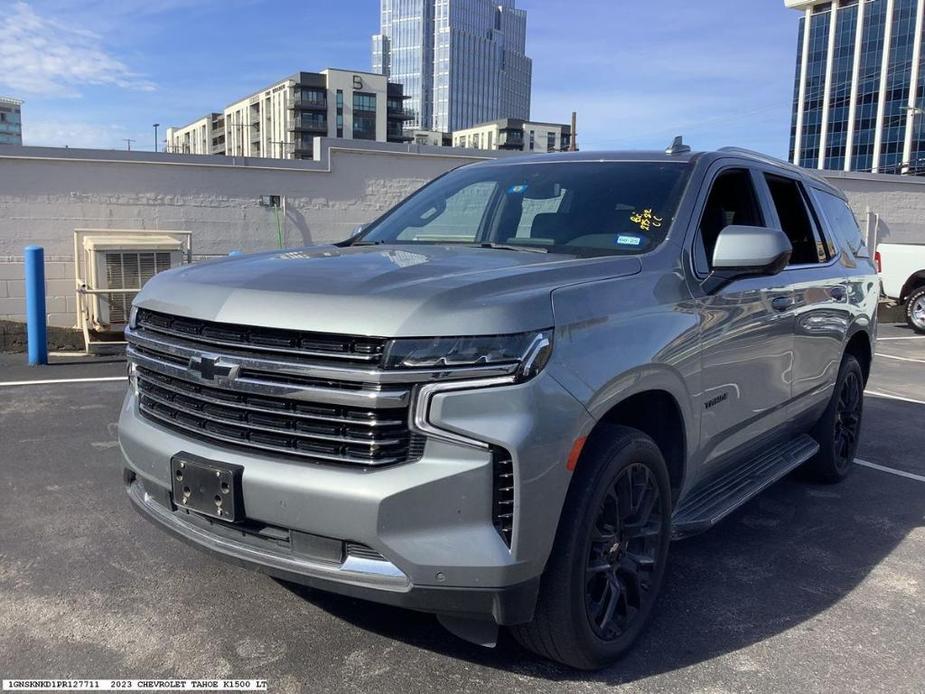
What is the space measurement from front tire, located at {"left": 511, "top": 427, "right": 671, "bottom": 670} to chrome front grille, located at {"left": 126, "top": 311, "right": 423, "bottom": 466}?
0.62 m

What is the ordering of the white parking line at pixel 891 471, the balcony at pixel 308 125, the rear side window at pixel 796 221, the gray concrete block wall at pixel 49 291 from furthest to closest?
the balcony at pixel 308 125 → the gray concrete block wall at pixel 49 291 → the white parking line at pixel 891 471 → the rear side window at pixel 796 221

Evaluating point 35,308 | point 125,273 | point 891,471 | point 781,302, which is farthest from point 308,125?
point 781,302

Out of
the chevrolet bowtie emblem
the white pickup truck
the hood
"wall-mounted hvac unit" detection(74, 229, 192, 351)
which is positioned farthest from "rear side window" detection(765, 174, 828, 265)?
the white pickup truck

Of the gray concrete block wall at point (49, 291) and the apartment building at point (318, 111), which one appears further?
the apartment building at point (318, 111)

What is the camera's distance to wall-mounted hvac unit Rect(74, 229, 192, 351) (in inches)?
379

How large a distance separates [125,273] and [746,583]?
27.4ft

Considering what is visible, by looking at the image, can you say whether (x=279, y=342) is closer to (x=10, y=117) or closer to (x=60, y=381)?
(x=60, y=381)

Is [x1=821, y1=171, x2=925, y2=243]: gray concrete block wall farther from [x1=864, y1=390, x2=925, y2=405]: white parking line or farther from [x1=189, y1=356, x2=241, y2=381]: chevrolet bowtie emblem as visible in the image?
[x1=189, y1=356, x2=241, y2=381]: chevrolet bowtie emblem

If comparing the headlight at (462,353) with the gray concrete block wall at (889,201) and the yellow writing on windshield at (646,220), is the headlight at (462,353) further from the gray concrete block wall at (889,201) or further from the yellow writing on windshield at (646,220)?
the gray concrete block wall at (889,201)

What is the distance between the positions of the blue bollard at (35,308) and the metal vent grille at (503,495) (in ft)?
26.6

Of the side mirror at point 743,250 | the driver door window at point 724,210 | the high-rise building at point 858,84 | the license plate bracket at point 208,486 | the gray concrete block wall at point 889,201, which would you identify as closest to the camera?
the license plate bracket at point 208,486

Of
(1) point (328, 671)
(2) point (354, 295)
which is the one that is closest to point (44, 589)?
(1) point (328, 671)

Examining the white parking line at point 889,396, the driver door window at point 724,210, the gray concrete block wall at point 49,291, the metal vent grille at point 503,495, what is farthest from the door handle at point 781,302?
the gray concrete block wall at point 49,291

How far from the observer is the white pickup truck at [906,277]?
14.0m
